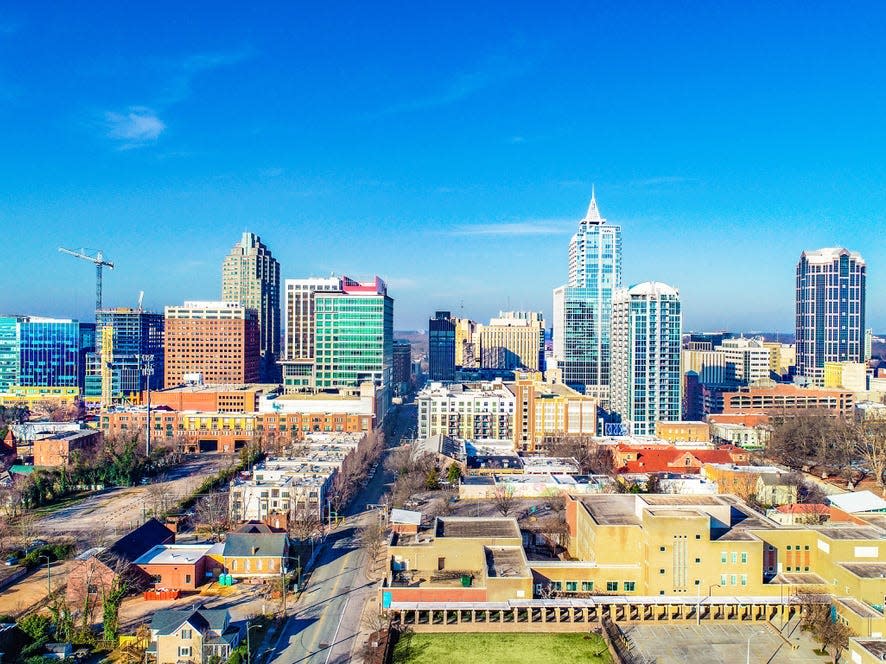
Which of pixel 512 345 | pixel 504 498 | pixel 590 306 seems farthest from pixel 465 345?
pixel 504 498

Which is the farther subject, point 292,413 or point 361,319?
point 361,319

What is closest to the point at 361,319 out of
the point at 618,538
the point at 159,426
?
the point at 159,426

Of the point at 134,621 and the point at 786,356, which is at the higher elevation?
the point at 786,356

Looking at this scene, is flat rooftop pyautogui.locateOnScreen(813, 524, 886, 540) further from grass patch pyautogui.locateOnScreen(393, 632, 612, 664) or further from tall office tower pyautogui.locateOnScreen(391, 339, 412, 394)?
tall office tower pyautogui.locateOnScreen(391, 339, 412, 394)

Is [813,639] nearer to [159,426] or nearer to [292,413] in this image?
[292,413]

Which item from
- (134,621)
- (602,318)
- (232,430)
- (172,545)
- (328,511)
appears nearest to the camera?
(134,621)

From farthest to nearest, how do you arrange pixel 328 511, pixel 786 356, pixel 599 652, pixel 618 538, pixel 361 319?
pixel 786 356
pixel 361 319
pixel 328 511
pixel 618 538
pixel 599 652

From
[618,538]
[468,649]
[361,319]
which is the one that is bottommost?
[468,649]

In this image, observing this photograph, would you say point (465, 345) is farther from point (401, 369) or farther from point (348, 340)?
point (348, 340)
